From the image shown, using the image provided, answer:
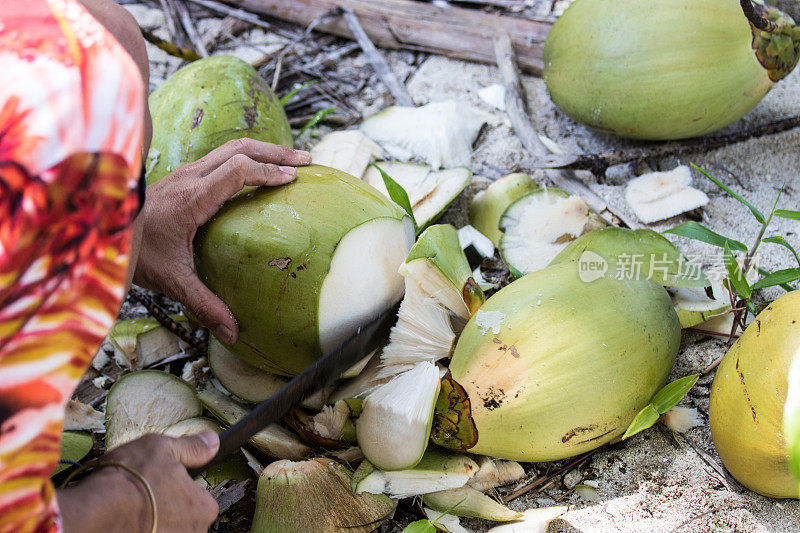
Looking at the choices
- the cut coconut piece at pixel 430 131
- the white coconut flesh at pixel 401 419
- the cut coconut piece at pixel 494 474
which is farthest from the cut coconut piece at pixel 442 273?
the cut coconut piece at pixel 430 131

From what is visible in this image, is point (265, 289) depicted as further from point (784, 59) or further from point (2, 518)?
point (784, 59)

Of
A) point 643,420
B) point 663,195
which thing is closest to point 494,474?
point 643,420

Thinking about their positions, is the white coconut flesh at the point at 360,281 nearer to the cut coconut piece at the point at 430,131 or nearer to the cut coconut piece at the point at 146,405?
the cut coconut piece at the point at 146,405

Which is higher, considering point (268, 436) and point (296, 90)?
point (296, 90)

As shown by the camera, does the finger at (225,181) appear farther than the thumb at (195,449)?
Yes

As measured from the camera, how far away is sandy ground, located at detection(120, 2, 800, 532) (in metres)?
1.19

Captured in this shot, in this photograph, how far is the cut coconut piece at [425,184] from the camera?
180 cm

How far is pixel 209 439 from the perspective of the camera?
1015mm

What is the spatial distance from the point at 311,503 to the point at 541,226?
912 millimetres

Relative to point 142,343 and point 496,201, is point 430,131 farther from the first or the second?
point 142,343

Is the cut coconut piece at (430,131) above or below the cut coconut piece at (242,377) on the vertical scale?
above

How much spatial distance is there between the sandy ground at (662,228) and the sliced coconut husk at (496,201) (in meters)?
0.08

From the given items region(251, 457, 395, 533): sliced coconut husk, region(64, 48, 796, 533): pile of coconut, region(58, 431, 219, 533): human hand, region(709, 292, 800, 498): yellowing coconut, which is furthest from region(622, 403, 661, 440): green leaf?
region(58, 431, 219, 533): human hand

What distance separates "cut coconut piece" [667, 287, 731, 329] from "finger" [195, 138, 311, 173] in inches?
34.2
